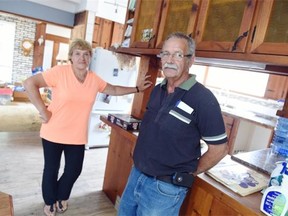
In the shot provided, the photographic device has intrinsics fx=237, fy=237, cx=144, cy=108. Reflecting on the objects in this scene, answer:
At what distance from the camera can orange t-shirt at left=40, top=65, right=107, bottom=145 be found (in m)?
1.81

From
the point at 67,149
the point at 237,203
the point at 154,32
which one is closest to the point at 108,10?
the point at 154,32

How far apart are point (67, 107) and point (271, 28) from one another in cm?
145

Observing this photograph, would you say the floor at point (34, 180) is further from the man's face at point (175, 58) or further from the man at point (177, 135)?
the man's face at point (175, 58)

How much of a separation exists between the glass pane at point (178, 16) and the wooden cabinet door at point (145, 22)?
0.35ft

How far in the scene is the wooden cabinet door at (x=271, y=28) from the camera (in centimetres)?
107

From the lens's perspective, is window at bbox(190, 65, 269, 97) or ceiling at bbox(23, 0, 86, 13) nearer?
ceiling at bbox(23, 0, 86, 13)

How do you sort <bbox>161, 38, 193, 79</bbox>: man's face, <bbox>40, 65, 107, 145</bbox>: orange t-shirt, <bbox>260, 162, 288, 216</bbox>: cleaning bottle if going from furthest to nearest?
<bbox>40, 65, 107, 145</bbox>: orange t-shirt, <bbox>161, 38, 193, 79</bbox>: man's face, <bbox>260, 162, 288, 216</bbox>: cleaning bottle

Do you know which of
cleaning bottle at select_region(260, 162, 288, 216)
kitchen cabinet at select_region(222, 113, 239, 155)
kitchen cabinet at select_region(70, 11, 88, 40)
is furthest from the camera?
kitchen cabinet at select_region(70, 11, 88, 40)

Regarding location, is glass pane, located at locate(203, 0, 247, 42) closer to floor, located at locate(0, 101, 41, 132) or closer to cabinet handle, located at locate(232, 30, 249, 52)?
cabinet handle, located at locate(232, 30, 249, 52)

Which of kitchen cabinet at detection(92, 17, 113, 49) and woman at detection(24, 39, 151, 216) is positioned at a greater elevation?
kitchen cabinet at detection(92, 17, 113, 49)

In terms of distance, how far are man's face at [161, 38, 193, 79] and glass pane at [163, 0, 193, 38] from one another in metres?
0.43

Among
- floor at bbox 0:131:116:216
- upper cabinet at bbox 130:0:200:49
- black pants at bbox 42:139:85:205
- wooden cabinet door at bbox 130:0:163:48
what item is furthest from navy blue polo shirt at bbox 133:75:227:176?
floor at bbox 0:131:116:216

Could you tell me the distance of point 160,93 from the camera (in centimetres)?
137

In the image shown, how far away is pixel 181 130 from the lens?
117 centimetres
